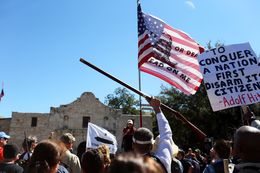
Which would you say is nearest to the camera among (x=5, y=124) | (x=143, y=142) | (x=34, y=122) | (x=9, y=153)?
(x=143, y=142)

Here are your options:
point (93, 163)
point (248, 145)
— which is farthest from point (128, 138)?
point (248, 145)

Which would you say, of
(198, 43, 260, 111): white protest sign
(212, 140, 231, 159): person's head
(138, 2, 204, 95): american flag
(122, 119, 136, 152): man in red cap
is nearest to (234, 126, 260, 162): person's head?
(212, 140, 231, 159): person's head

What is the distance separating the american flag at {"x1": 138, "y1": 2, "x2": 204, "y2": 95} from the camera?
7.13 meters

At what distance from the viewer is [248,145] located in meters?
2.62

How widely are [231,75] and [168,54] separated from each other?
6.40 feet

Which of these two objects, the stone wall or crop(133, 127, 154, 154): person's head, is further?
the stone wall

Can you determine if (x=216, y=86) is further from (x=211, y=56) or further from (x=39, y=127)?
(x=39, y=127)

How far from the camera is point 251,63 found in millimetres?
5969

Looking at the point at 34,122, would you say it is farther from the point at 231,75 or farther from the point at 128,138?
the point at 231,75

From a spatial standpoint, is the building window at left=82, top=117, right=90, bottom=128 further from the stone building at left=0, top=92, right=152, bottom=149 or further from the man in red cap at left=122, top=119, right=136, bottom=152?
the man in red cap at left=122, top=119, right=136, bottom=152

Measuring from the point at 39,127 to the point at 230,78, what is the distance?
35079mm

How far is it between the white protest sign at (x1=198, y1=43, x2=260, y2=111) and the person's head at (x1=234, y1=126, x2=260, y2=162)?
10.1 feet

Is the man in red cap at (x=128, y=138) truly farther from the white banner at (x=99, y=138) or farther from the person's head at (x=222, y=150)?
the person's head at (x=222, y=150)

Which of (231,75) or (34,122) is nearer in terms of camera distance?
(231,75)
